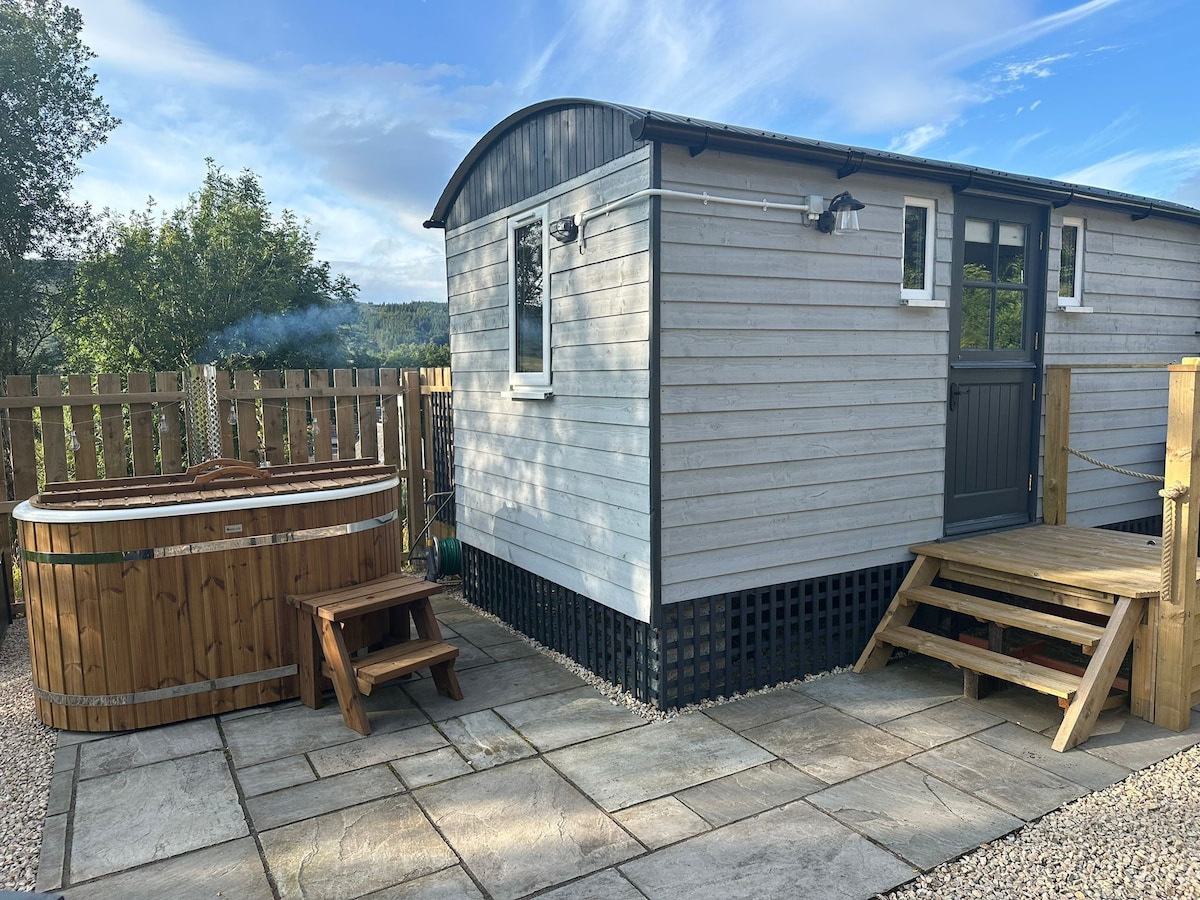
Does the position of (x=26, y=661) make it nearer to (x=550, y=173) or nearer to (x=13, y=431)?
(x=13, y=431)

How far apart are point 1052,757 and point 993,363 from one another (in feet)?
7.87

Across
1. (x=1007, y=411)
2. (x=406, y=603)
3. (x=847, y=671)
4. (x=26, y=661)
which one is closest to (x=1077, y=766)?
(x=847, y=671)

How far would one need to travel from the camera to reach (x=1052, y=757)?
312 cm

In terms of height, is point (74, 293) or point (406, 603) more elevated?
point (74, 293)

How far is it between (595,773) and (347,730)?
122 cm

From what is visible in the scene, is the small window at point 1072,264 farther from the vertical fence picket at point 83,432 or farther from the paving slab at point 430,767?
the vertical fence picket at point 83,432

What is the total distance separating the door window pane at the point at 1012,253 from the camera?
4629 mm

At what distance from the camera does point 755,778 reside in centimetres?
296

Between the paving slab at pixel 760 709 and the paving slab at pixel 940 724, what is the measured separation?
41 centimetres

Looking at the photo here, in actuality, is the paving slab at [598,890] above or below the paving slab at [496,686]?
above

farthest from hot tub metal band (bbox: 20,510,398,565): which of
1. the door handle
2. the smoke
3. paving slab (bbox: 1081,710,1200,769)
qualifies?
the smoke

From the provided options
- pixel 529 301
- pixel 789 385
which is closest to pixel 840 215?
pixel 789 385

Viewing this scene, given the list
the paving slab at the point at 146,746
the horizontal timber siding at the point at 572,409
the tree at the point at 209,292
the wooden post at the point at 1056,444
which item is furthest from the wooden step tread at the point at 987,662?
the tree at the point at 209,292

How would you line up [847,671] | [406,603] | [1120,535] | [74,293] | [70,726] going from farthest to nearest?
[74,293] → [1120,535] → [847,671] → [406,603] → [70,726]
